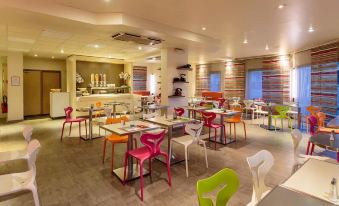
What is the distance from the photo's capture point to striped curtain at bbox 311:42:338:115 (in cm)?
601

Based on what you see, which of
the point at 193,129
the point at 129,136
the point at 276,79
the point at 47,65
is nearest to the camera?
the point at 129,136

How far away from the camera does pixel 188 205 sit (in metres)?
2.50

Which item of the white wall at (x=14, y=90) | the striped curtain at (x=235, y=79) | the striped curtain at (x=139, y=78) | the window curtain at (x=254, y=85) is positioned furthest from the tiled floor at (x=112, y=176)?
the striped curtain at (x=139, y=78)

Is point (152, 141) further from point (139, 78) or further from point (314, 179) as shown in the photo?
point (139, 78)

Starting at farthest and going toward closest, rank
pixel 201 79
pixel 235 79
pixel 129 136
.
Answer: pixel 201 79
pixel 235 79
pixel 129 136

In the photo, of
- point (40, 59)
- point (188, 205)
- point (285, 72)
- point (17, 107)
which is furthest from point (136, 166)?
point (40, 59)

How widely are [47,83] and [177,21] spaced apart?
7.77 metres

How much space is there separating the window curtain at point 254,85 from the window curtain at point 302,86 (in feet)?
5.00

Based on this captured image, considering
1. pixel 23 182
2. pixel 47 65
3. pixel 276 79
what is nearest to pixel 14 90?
pixel 47 65

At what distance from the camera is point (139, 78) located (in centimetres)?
1198

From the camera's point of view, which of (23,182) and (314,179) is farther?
(23,182)

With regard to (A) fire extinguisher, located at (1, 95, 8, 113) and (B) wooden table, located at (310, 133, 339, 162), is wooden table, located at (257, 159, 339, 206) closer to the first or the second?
(B) wooden table, located at (310, 133, 339, 162)

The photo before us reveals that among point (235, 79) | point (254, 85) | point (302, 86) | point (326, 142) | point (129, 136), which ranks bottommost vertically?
point (129, 136)

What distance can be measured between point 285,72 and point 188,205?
7.90 meters
